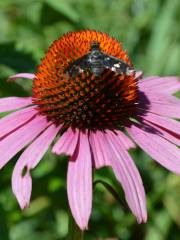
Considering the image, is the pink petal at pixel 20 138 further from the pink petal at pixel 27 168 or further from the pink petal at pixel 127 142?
the pink petal at pixel 127 142

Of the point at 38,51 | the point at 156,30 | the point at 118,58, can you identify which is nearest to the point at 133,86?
the point at 118,58

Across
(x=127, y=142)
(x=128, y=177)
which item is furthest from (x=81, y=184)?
(x=127, y=142)

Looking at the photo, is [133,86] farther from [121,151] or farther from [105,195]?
[105,195]

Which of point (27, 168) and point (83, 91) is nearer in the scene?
point (27, 168)

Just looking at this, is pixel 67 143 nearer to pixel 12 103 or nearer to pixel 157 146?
pixel 157 146

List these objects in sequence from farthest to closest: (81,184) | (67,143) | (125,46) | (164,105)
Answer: (125,46), (164,105), (67,143), (81,184)

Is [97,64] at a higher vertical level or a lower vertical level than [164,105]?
higher

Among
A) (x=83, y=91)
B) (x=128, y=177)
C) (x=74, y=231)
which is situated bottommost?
(x=74, y=231)
